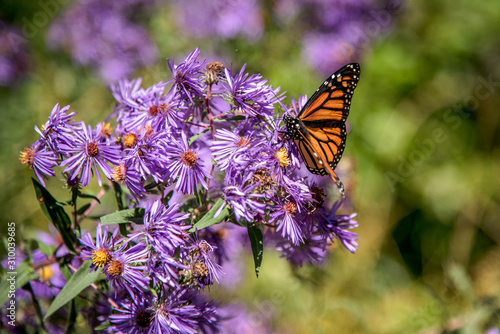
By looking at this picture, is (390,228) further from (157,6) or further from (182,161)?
(157,6)

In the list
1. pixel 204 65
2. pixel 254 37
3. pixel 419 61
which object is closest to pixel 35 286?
pixel 204 65

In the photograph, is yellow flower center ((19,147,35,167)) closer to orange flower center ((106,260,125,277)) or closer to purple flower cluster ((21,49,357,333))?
purple flower cluster ((21,49,357,333))

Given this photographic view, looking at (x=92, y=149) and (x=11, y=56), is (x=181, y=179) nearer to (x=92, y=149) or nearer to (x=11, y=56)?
(x=92, y=149)

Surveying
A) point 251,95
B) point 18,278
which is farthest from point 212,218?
point 18,278

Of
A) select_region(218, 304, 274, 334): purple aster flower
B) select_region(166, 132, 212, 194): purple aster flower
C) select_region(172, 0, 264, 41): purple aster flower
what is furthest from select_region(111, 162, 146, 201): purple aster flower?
select_region(172, 0, 264, 41): purple aster flower

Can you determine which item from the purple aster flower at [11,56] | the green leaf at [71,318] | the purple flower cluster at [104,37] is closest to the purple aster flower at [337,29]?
the purple flower cluster at [104,37]

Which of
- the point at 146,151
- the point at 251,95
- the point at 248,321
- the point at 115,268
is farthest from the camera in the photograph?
the point at 248,321
